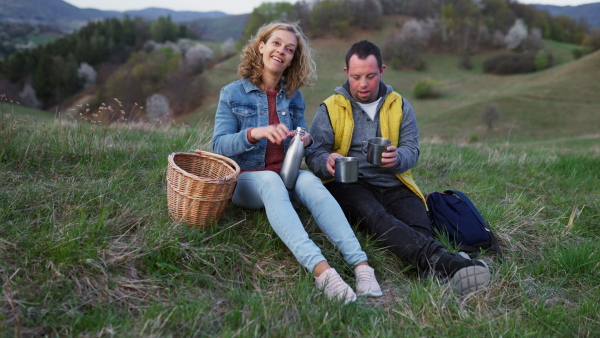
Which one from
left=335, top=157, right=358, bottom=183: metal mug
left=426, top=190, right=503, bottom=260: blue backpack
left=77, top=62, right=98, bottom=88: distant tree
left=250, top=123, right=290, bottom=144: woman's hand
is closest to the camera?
left=250, top=123, right=290, bottom=144: woman's hand

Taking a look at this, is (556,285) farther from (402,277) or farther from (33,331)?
(33,331)

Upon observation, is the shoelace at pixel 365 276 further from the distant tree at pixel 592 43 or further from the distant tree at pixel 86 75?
the distant tree at pixel 86 75

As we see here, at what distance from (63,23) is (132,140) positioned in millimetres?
105773

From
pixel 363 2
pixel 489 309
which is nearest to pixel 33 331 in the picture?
pixel 489 309

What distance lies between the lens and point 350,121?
3.34 metres

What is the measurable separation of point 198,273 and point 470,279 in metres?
1.51

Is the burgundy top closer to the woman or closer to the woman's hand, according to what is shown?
the woman

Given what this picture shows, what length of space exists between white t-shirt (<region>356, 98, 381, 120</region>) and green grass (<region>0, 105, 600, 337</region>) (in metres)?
0.95

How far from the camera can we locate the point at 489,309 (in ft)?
7.76

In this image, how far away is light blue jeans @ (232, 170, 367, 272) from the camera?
253cm

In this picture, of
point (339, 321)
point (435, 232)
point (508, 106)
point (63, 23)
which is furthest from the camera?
point (63, 23)

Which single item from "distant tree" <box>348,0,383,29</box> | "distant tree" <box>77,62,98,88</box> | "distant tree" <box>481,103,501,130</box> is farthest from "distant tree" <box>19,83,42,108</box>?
"distant tree" <box>481,103,501,130</box>

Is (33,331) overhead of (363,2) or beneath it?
beneath

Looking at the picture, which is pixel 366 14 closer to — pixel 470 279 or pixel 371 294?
pixel 470 279
